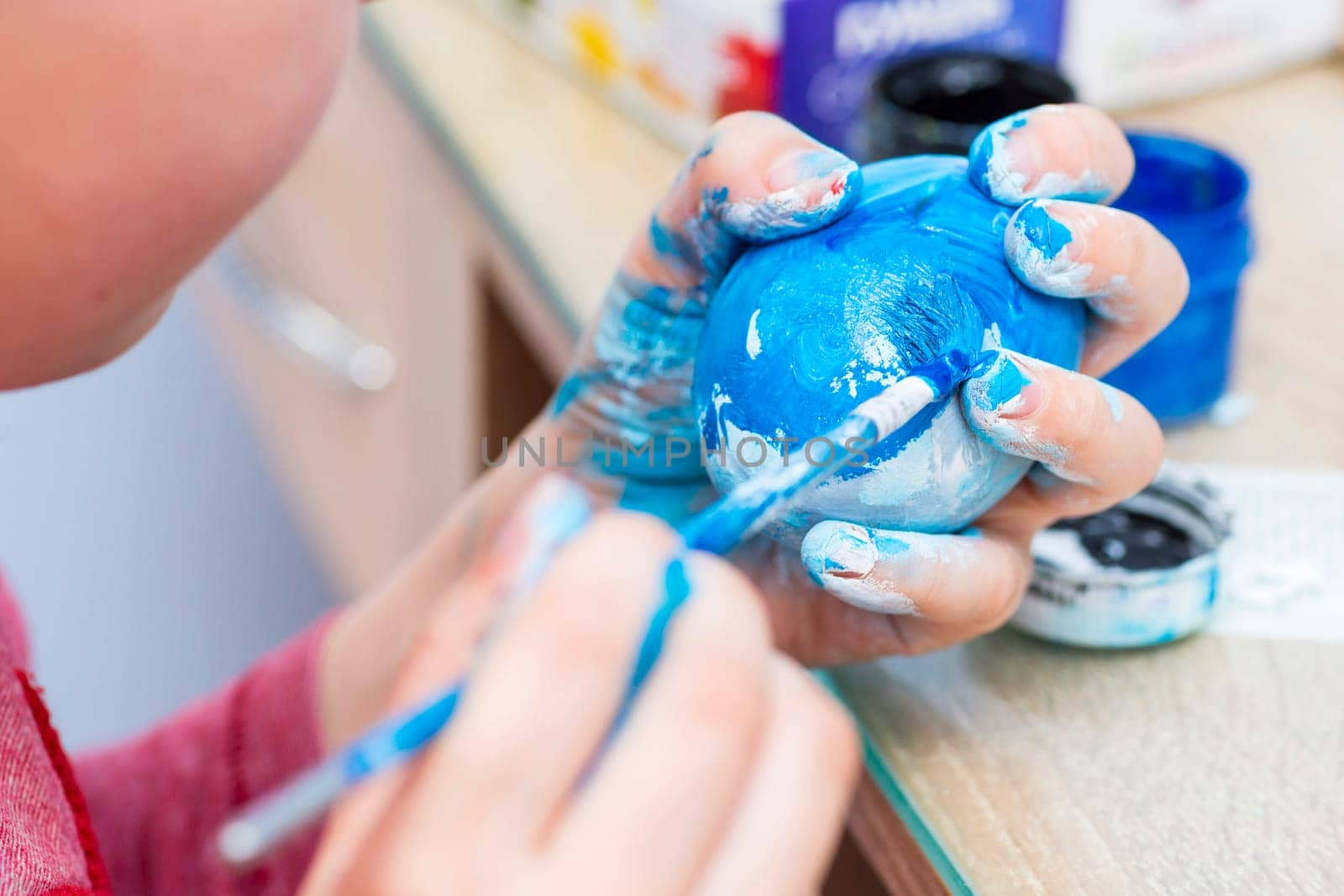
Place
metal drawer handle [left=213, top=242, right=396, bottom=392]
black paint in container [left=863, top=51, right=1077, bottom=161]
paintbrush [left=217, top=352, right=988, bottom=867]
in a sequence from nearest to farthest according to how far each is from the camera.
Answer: paintbrush [left=217, top=352, right=988, bottom=867] → black paint in container [left=863, top=51, right=1077, bottom=161] → metal drawer handle [left=213, top=242, right=396, bottom=392]

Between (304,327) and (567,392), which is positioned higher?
(567,392)

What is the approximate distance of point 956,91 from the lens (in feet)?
2.35

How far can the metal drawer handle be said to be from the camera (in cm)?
111

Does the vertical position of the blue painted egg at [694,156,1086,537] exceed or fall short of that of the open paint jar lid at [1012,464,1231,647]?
it exceeds it

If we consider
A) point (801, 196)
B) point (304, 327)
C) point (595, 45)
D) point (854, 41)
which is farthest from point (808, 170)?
point (304, 327)

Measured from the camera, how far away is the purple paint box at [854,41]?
30.3 inches

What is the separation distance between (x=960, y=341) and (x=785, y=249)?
0.23 ft

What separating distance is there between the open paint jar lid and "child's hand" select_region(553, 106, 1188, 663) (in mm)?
30

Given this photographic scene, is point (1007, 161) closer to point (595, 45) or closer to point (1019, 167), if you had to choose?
point (1019, 167)

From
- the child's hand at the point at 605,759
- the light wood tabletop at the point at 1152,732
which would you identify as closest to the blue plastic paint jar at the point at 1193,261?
the light wood tabletop at the point at 1152,732

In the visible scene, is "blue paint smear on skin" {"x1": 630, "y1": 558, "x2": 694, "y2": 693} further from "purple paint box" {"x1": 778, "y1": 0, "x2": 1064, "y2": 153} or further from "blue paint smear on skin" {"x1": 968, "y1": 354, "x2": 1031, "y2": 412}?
"purple paint box" {"x1": 778, "y1": 0, "x2": 1064, "y2": 153}

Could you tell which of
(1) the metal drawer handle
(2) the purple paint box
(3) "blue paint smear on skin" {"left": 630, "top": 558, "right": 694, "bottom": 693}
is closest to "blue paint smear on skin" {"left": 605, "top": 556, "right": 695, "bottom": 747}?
(3) "blue paint smear on skin" {"left": 630, "top": 558, "right": 694, "bottom": 693}

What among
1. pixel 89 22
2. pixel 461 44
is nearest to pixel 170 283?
pixel 89 22

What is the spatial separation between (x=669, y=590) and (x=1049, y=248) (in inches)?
7.8
